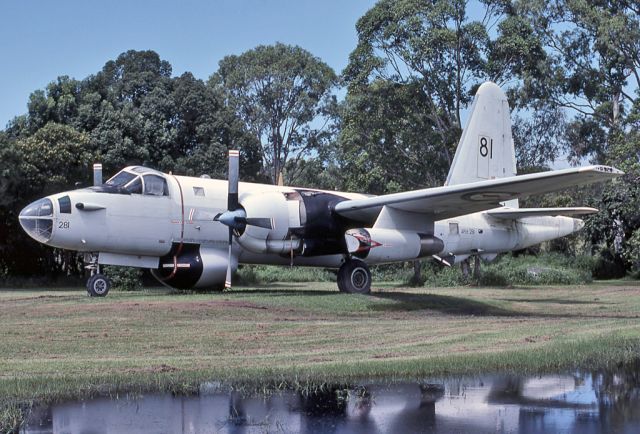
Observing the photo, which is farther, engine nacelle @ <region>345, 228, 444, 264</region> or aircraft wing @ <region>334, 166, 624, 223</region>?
engine nacelle @ <region>345, 228, 444, 264</region>

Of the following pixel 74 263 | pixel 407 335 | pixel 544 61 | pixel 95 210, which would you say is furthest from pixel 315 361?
pixel 544 61

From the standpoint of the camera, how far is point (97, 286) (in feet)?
74.9

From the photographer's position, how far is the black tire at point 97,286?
22777mm

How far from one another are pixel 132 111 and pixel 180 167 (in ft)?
12.4

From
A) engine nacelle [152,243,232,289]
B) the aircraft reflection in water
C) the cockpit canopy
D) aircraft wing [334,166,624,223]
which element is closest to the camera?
the aircraft reflection in water

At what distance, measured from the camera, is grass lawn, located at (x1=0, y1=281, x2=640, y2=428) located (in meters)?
11.4

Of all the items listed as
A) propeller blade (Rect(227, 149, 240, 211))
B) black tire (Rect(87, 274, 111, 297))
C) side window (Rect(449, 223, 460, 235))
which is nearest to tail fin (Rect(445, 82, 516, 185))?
side window (Rect(449, 223, 460, 235))

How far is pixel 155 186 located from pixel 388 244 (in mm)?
6423

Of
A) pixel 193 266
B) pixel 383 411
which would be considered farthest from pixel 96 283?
pixel 383 411

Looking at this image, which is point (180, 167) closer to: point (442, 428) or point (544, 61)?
point (544, 61)

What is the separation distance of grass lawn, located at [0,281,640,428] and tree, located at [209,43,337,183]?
138 ft

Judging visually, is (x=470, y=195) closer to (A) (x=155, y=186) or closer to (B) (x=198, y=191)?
(B) (x=198, y=191)

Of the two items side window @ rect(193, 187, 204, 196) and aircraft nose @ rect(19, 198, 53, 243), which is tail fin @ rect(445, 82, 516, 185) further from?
aircraft nose @ rect(19, 198, 53, 243)

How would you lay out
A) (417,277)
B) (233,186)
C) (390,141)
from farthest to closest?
(390,141) < (417,277) < (233,186)
